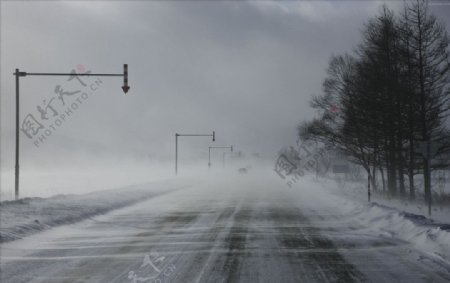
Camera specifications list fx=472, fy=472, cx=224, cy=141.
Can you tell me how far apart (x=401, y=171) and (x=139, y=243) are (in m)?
21.5

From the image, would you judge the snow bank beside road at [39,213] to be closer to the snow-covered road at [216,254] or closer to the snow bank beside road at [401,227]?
the snow-covered road at [216,254]

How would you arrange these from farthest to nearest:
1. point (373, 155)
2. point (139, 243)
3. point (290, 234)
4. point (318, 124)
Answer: point (318, 124) → point (373, 155) → point (290, 234) → point (139, 243)

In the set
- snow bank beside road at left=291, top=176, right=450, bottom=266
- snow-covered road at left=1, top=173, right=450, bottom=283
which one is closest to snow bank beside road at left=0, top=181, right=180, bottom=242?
snow-covered road at left=1, top=173, right=450, bottom=283

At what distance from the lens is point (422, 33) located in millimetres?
24812

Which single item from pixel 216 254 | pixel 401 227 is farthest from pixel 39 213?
pixel 401 227

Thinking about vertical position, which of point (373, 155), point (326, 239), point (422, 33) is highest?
point (422, 33)

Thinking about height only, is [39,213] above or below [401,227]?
above

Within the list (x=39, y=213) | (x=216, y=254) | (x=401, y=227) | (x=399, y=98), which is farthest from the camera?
(x=399, y=98)

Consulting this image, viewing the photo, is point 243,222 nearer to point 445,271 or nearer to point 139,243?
point 139,243

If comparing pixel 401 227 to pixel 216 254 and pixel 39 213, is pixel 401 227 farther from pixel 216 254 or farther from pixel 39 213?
pixel 39 213

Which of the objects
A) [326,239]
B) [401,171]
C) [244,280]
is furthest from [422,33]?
[244,280]

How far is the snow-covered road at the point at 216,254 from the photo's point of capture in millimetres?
7496

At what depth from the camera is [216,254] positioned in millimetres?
9273

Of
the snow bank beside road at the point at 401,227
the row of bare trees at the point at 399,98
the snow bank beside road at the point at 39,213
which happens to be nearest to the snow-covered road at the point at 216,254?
the snow bank beside road at the point at 401,227
